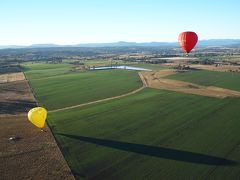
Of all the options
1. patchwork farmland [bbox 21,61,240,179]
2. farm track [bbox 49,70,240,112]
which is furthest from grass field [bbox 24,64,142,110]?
farm track [bbox 49,70,240,112]

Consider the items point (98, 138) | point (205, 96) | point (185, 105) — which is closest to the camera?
point (98, 138)

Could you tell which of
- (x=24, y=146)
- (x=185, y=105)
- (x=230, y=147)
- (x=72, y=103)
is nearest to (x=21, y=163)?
(x=24, y=146)

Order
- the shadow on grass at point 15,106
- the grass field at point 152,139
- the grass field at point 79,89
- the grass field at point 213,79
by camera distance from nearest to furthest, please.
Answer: the grass field at point 152,139 < the shadow on grass at point 15,106 < the grass field at point 79,89 < the grass field at point 213,79

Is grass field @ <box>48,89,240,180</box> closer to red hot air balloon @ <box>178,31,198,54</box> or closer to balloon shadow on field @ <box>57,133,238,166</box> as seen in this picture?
balloon shadow on field @ <box>57,133,238,166</box>

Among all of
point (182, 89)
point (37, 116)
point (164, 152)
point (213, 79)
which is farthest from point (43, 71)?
point (164, 152)

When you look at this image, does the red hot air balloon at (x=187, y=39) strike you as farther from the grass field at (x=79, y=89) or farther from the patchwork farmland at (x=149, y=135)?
the grass field at (x=79, y=89)

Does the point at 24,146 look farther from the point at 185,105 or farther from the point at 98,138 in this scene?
the point at 185,105

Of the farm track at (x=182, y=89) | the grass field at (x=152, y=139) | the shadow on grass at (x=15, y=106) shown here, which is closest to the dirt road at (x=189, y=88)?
the farm track at (x=182, y=89)

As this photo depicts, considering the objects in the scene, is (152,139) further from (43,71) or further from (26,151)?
(43,71)
